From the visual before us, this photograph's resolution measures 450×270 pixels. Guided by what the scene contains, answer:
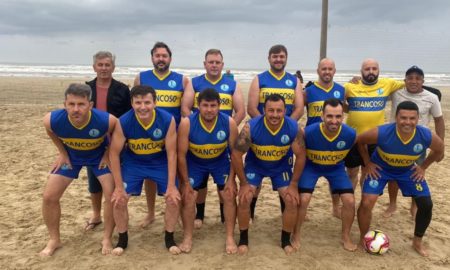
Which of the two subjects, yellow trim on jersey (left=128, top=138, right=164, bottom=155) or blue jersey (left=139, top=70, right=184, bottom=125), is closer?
yellow trim on jersey (left=128, top=138, right=164, bottom=155)

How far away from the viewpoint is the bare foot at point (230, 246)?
4.25m

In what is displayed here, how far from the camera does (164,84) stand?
196 inches

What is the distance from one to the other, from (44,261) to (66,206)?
1.68 m

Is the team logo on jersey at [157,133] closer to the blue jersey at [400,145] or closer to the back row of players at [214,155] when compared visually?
the back row of players at [214,155]

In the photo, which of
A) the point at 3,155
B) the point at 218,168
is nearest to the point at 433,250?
the point at 218,168

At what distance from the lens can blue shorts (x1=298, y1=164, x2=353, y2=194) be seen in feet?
14.6

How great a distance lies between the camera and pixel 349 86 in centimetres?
516

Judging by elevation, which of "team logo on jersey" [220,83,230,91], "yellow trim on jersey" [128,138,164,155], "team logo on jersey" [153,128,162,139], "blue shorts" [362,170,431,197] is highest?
"team logo on jersey" [220,83,230,91]

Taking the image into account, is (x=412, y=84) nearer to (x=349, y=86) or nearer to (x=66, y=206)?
(x=349, y=86)

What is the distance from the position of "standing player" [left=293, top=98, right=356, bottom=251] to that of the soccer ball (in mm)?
176

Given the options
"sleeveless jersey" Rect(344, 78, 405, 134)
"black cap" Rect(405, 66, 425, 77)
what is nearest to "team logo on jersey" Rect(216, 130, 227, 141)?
"sleeveless jersey" Rect(344, 78, 405, 134)

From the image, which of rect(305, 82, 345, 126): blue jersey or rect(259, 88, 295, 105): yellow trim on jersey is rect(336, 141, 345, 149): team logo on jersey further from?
rect(259, 88, 295, 105): yellow trim on jersey

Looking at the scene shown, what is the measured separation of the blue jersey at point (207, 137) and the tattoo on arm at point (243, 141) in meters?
0.18

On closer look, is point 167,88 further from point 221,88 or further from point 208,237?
point 208,237
